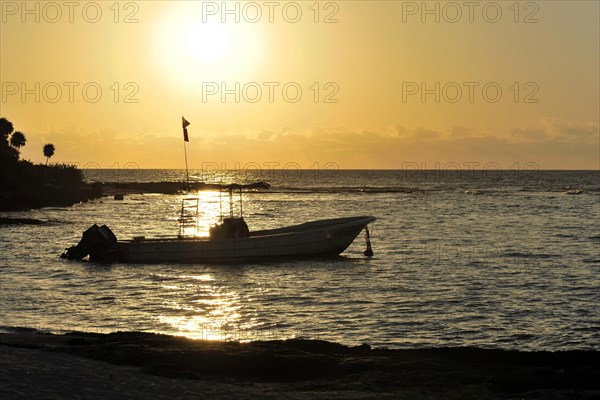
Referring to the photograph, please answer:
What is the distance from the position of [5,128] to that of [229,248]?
3383 inches

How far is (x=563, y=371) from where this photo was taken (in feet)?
52.9

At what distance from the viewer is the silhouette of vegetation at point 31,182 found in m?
95.6

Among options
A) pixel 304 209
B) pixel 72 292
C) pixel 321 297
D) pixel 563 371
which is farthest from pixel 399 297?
pixel 304 209

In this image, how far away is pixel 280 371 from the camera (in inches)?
677

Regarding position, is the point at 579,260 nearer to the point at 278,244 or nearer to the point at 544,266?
the point at 544,266

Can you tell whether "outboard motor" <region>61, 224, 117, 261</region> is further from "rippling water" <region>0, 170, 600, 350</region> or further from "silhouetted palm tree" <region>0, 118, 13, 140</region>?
"silhouetted palm tree" <region>0, 118, 13, 140</region>

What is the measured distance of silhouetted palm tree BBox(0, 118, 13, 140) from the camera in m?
120

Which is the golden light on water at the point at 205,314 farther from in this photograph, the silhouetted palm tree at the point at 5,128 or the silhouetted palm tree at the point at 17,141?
the silhouetted palm tree at the point at 17,141

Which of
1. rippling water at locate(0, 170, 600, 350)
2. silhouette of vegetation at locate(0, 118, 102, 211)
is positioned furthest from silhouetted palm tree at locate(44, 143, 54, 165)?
rippling water at locate(0, 170, 600, 350)

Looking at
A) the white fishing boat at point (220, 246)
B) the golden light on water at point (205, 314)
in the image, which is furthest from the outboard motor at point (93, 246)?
the golden light on water at point (205, 314)

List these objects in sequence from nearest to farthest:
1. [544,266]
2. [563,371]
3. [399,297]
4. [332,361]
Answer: [563,371]
[332,361]
[399,297]
[544,266]

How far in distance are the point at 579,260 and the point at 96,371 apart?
39.8 m

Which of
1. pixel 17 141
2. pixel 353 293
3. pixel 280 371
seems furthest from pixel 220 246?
pixel 17 141

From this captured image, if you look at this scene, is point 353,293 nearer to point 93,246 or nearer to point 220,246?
point 220,246
